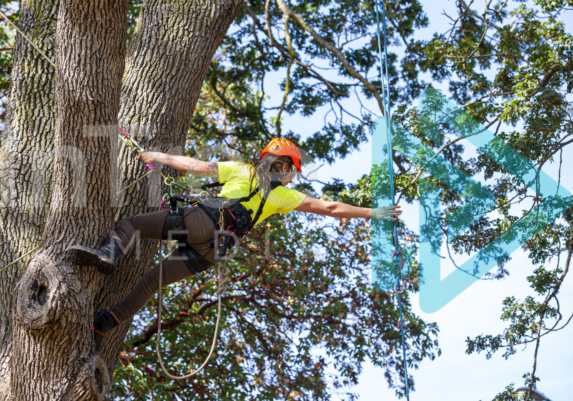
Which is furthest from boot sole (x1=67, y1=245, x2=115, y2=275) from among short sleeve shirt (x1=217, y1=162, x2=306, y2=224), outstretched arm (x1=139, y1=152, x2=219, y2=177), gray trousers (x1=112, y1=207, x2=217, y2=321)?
short sleeve shirt (x1=217, y1=162, x2=306, y2=224)

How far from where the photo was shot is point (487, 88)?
6.77 meters

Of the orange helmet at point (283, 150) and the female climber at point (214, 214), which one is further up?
the orange helmet at point (283, 150)

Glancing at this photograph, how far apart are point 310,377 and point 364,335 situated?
3.00 ft

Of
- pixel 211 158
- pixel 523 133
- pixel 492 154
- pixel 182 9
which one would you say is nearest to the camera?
pixel 182 9

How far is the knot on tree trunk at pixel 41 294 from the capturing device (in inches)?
99.7

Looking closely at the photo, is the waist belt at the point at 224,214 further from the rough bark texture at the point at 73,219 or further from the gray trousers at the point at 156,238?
the rough bark texture at the point at 73,219

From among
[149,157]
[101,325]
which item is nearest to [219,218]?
[149,157]

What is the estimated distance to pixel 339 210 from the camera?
3.31 metres

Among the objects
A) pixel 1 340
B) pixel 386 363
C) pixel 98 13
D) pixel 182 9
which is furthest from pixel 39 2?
pixel 386 363

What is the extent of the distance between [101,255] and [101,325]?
49cm

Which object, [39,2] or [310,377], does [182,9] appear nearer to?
[39,2]

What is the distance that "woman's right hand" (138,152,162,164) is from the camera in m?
3.14

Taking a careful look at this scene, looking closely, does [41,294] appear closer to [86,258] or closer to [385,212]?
[86,258]

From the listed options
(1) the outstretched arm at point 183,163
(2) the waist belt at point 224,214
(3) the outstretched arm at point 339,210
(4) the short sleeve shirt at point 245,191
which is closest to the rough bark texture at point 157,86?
(1) the outstretched arm at point 183,163
